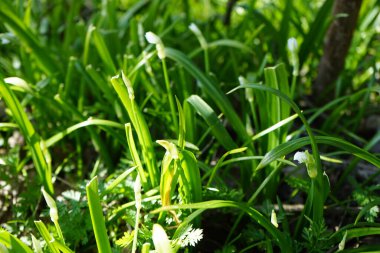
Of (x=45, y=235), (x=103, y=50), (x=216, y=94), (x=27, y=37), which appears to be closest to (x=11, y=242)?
(x=45, y=235)

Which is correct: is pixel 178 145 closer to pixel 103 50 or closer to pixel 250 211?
pixel 250 211

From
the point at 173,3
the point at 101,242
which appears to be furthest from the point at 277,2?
the point at 101,242

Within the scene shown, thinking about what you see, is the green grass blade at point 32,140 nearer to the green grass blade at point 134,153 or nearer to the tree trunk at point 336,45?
the green grass blade at point 134,153

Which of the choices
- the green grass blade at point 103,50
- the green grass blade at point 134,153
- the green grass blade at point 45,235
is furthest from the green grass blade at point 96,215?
Answer: the green grass blade at point 103,50

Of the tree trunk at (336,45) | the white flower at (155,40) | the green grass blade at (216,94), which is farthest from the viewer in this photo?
the tree trunk at (336,45)

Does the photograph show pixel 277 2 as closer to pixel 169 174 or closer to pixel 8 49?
pixel 8 49

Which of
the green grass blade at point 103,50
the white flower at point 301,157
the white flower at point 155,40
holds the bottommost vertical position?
the white flower at point 301,157
